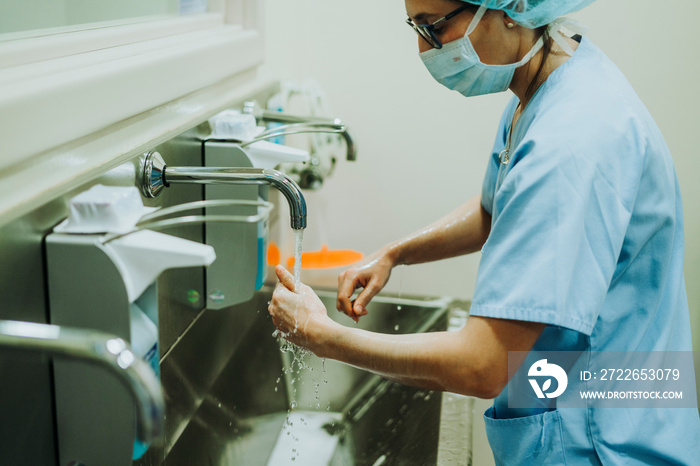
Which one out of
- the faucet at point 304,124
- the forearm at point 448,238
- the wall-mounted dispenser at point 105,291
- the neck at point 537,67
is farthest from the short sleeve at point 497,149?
the wall-mounted dispenser at point 105,291

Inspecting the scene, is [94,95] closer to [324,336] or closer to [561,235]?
[324,336]

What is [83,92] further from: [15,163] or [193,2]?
[193,2]

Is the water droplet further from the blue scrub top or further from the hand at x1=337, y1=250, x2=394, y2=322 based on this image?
the blue scrub top

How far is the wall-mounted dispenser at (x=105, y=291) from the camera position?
685 mm

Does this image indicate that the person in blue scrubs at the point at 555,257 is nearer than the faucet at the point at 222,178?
Yes

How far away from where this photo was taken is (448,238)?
4.35ft

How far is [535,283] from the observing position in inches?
30.7

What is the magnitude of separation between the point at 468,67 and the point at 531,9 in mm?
129

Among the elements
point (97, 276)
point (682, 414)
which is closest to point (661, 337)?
point (682, 414)

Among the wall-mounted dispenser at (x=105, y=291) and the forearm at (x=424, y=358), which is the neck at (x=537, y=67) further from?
the wall-mounted dispenser at (x=105, y=291)

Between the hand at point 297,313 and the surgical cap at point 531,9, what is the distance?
52 cm

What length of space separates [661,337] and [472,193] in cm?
119

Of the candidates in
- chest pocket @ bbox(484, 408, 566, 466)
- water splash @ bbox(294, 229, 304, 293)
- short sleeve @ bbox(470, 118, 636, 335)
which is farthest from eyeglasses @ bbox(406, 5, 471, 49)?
chest pocket @ bbox(484, 408, 566, 466)

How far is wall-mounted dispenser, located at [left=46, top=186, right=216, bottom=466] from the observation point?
0.69m
